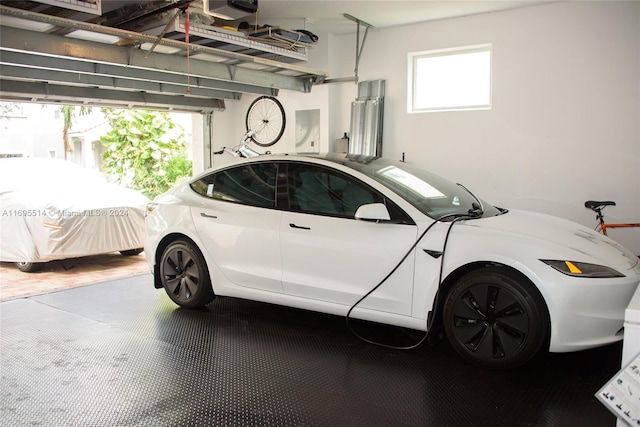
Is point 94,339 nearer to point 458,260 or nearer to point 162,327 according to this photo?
point 162,327

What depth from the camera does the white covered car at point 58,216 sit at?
6301mm

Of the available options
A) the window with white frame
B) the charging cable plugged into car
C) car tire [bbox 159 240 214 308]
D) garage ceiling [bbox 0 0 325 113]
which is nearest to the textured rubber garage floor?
the charging cable plugged into car

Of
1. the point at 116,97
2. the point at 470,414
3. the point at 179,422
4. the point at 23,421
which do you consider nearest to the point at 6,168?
the point at 116,97

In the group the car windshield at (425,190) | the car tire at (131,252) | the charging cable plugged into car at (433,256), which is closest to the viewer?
the charging cable plugged into car at (433,256)

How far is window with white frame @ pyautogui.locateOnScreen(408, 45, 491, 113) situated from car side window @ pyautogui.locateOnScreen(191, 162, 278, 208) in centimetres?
343

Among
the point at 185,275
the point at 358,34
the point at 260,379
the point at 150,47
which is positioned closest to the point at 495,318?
the point at 260,379

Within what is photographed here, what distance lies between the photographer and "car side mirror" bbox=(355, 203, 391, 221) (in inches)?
136

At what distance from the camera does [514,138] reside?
6293 mm

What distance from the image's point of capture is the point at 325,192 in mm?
3904

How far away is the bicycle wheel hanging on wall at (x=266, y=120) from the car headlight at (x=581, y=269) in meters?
5.62

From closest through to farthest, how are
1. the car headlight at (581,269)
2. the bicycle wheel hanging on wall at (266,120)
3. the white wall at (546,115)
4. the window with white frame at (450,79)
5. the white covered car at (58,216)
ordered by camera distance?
the car headlight at (581,269) < the white wall at (546,115) < the white covered car at (58,216) < the window with white frame at (450,79) < the bicycle wheel hanging on wall at (266,120)

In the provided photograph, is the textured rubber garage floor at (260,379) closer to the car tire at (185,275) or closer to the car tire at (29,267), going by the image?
the car tire at (185,275)

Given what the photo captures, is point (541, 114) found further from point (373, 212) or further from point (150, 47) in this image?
point (150, 47)

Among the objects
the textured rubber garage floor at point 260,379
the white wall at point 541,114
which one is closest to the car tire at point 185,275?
the textured rubber garage floor at point 260,379
